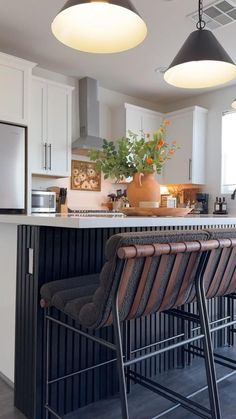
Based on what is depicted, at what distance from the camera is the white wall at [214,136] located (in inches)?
192

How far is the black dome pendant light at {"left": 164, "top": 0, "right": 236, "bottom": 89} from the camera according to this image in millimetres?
1858

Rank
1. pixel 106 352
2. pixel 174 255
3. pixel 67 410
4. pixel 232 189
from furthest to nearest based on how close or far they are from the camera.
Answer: pixel 232 189 < pixel 106 352 < pixel 67 410 < pixel 174 255

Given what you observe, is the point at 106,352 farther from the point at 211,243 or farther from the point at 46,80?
the point at 46,80

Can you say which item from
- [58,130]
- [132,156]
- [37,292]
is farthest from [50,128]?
[37,292]

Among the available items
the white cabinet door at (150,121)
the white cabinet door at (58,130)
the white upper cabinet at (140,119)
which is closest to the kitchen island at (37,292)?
the white cabinet door at (58,130)

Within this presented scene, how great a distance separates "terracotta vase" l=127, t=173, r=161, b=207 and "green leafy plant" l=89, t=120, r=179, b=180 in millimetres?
42

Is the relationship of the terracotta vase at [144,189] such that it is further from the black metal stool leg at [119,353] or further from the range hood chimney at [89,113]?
the range hood chimney at [89,113]

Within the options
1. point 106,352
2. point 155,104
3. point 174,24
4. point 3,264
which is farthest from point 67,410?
point 155,104

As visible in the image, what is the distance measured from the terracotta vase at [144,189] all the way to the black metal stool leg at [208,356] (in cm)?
82

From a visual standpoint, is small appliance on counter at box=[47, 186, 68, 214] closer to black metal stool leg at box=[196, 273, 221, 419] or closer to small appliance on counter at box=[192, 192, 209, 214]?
small appliance on counter at box=[192, 192, 209, 214]

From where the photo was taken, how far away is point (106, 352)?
6.31ft

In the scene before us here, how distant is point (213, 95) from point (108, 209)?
2.23m

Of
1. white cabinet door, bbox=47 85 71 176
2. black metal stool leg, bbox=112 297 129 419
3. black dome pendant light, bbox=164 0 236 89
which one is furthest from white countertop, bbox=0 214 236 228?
white cabinet door, bbox=47 85 71 176

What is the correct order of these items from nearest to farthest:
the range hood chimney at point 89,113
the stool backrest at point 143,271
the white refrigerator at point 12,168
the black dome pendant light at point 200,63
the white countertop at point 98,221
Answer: the stool backrest at point 143,271 < the white countertop at point 98,221 < the black dome pendant light at point 200,63 < the white refrigerator at point 12,168 < the range hood chimney at point 89,113
